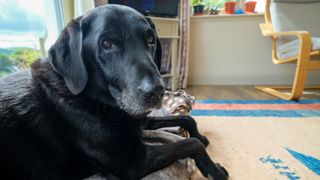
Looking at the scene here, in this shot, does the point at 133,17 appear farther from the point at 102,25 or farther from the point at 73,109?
Answer: the point at 73,109

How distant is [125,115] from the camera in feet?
2.46

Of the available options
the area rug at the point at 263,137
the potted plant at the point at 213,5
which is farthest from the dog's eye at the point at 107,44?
the potted plant at the point at 213,5

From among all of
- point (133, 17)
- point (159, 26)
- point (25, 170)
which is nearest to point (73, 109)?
point (25, 170)

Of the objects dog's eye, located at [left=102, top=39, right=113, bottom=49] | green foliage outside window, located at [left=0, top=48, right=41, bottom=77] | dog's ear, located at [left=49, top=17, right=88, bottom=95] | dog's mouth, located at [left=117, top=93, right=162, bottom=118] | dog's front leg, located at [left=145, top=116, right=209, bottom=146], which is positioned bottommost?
dog's front leg, located at [left=145, top=116, right=209, bottom=146]

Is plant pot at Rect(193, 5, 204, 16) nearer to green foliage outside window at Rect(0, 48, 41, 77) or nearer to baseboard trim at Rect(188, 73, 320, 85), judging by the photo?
baseboard trim at Rect(188, 73, 320, 85)

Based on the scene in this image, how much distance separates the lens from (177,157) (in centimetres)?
77

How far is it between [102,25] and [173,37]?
6.52ft

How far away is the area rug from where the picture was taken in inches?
41.6

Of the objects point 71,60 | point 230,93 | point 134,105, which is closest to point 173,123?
point 134,105

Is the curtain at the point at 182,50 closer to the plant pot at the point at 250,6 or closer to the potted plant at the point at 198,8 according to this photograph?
the potted plant at the point at 198,8

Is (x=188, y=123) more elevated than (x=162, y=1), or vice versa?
(x=162, y=1)

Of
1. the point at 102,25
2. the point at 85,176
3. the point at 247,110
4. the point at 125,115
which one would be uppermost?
the point at 102,25

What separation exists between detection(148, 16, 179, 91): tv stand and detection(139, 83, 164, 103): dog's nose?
6.20 feet

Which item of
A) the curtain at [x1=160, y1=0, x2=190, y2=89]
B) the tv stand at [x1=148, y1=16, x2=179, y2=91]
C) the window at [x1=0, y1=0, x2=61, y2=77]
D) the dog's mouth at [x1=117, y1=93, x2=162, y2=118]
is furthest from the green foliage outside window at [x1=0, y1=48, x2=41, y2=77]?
the curtain at [x1=160, y1=0, x2=190, y2=89]
